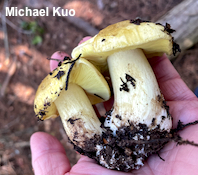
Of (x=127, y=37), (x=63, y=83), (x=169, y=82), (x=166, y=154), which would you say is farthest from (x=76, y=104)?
(x=169, y=82)

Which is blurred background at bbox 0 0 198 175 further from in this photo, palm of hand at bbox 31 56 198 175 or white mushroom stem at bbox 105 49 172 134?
white mushroom stem at bbox 105 49 172 134

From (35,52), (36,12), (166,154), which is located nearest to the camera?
(166,154)

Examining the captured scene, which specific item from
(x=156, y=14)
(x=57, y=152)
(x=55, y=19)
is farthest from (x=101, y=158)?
(x=55, y=19)

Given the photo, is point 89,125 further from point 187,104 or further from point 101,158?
point 187,104

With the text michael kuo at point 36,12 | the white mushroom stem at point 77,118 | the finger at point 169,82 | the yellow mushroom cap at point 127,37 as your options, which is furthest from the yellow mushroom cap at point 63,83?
the text michael kuo at point 36,12

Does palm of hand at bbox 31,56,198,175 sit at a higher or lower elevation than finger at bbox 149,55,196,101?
lower

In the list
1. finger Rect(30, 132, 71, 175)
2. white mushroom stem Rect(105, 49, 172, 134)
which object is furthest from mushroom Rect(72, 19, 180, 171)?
finger Rect(30, 132, 71, 175)

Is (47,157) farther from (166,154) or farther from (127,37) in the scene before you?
(127,37)
